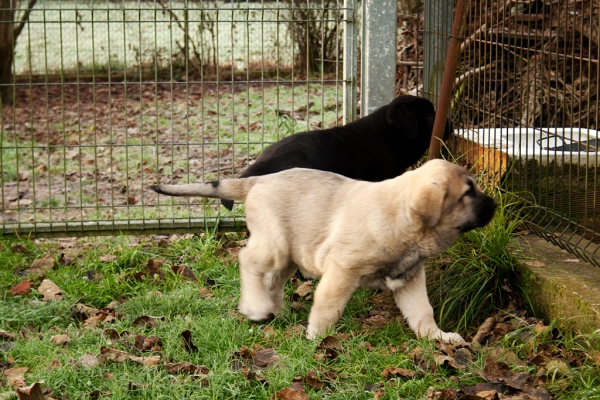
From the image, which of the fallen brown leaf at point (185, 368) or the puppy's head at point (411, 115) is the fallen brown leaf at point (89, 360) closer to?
the fallen brown leaf at point (185, 368)

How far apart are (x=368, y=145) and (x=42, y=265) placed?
8.22 ft

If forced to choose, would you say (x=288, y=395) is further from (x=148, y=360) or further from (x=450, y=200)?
(x=450, y=200)

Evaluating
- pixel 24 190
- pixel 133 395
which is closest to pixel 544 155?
pixel 133 395

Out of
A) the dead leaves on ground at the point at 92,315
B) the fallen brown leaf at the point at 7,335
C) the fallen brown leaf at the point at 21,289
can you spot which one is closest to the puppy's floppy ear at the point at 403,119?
the dead leaves on ground at the point at 92,315

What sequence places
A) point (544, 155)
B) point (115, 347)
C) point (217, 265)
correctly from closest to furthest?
point (115, 347) < point (544, 155) < point (217, 265)

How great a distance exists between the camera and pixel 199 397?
3553 mm

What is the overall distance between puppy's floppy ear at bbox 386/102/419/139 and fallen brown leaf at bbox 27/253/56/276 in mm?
2668

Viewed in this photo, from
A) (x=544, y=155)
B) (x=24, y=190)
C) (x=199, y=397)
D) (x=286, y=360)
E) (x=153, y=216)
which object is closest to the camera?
(x=199, y=397)

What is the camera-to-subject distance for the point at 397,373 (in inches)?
148

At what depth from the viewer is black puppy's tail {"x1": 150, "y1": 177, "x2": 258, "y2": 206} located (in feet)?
14.9

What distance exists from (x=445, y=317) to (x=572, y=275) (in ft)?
2.35

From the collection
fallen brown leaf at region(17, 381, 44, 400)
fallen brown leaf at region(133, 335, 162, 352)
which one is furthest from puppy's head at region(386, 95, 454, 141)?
fallen brown leaf at region(17, 381, 44, 400)

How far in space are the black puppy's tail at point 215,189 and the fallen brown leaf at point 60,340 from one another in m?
0.94

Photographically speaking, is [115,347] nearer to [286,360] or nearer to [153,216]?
[286,360]
